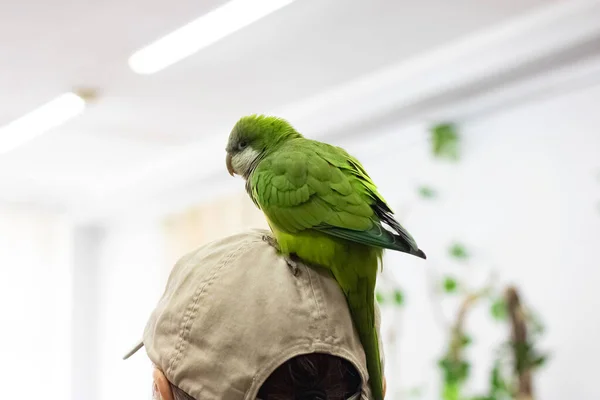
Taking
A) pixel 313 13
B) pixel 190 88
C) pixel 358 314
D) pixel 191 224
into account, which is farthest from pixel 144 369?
pixel 358 314

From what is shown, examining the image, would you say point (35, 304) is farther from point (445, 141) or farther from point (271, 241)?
point (271, 241)

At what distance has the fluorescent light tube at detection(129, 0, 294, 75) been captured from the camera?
7.80 feet

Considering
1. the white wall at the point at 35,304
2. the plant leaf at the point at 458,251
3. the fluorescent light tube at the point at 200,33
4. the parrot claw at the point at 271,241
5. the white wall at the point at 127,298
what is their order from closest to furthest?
the parrot claw at the point at 271,241 < the fluorescent light tube at the point at 200,33 < the plant leaf at the point at 458,251 < the white wall at the point at 35,304 < the white wall at the point at 127,298

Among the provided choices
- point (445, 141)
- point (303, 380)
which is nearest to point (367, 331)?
point (303, 380)

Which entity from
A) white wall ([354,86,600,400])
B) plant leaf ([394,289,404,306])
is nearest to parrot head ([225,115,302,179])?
white wall ([354,86,600,400])

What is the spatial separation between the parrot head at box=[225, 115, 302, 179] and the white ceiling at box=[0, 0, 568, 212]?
3.85ft

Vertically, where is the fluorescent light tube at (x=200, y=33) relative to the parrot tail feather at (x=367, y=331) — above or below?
above

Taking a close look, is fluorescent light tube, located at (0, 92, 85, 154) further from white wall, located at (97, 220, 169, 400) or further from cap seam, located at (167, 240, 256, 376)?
cap seam, located at (167, 240, 256, 376)

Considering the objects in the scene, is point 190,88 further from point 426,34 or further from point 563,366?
point 563,366

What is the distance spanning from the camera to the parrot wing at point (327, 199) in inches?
37.9

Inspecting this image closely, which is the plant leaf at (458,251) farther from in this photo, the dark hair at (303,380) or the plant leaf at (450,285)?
the dark hair at (303,380)

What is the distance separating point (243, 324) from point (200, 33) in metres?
1.90

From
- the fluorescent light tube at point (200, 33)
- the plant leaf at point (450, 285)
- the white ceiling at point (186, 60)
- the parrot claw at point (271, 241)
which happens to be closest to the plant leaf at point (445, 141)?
the white ceiling at point (186, 60)

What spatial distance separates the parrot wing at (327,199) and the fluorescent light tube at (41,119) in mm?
2331
